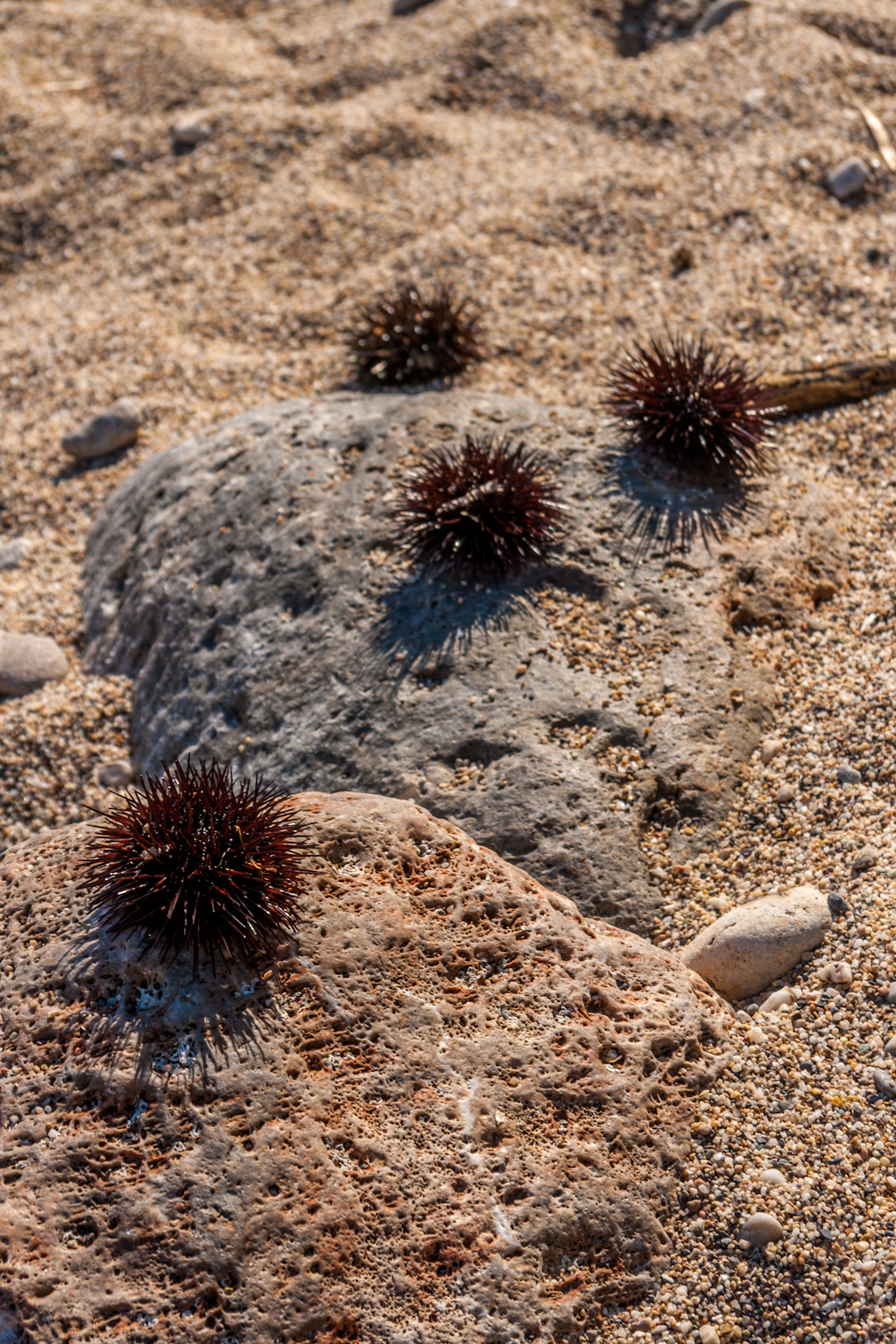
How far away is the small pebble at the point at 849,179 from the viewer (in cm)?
764

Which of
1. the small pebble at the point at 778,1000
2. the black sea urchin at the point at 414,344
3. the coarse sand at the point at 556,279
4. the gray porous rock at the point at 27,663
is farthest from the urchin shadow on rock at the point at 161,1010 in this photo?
the black sea urchin at the point at 414,344

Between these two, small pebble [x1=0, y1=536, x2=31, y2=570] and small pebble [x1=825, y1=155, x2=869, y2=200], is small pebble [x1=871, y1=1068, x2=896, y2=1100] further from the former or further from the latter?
small pebble [x1=825, y1=155, x2=869, y2=200]

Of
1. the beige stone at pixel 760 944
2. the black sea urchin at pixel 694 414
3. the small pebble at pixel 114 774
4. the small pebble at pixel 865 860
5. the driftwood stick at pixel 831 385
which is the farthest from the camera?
the driftwood stick at pixel 831 385

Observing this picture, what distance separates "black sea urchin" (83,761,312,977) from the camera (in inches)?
127

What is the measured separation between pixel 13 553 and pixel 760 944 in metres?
5.22

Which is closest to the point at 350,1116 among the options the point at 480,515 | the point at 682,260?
the point at 480,515

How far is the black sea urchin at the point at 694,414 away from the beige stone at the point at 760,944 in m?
2.48

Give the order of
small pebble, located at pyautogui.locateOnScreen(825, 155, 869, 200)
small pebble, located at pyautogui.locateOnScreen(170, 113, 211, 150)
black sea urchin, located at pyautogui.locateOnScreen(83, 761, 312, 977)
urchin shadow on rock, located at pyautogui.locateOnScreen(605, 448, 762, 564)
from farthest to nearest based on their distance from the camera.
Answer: small pebble, located at pyautogui.locateOnScreen(170, 113, 211, 150) < small pebble, located at pyautogui.locateOnScreen(825, 155, 869, 200) < urchin shadow on rock, located at pyautogui.locateOnScreen(605, 448, 762, 564) < black sea urchin, located at pyautogui.locateOnScreen(83, 761, 312, 977)

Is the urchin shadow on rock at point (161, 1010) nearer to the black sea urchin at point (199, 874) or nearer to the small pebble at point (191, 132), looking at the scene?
the black sea urchin at point (199, 874)

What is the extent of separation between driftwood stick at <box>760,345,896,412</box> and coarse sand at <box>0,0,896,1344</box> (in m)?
0.12

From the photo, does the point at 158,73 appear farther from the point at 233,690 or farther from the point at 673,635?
the point at 673,635

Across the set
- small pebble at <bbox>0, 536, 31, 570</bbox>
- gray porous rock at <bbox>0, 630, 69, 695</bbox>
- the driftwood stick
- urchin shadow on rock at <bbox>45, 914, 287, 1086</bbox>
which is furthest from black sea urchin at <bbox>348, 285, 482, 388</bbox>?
urchin shadow on rock at <bbox>45, 914, 287, 1086</bbox>

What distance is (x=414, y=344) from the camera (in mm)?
6543

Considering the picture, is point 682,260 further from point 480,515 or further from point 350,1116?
point 350,1116
